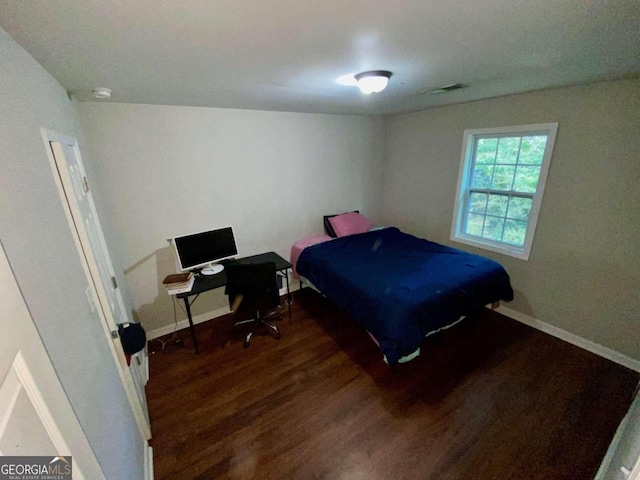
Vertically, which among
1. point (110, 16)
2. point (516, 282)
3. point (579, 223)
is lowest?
point (516, 282)

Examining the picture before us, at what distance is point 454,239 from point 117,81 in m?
3.73

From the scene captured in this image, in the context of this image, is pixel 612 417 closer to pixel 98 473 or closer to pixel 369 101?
pixel 98 473

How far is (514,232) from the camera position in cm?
297

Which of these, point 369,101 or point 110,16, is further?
point 369,101

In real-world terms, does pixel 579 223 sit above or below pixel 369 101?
below

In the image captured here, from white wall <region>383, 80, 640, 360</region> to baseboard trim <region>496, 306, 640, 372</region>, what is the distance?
0.05 metres

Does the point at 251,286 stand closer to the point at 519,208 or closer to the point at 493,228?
the point at 493,228

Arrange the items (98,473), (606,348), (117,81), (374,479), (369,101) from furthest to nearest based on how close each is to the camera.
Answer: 1. (369,101)
2. (606,348)
3. (117,81)
4. (374,479)
5. (98,473)

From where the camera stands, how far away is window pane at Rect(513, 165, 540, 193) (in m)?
2.71

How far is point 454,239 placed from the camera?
349 cm

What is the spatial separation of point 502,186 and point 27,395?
379 cm

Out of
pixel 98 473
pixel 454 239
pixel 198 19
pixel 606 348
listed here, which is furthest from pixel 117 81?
pixel 606 348

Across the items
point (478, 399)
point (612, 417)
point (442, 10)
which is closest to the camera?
point (442, 10)

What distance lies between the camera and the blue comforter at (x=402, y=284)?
2.09 meters
